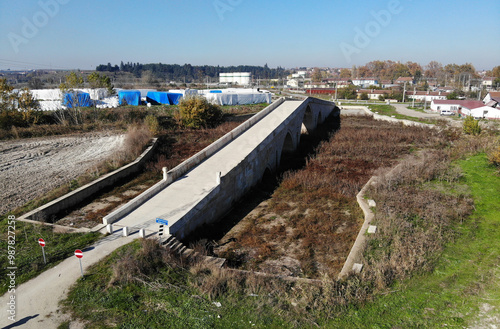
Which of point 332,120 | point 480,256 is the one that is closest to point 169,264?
point 480,256

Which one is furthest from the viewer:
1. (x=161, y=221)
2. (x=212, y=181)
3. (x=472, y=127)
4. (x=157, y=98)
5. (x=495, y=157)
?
(x=157, y=98)

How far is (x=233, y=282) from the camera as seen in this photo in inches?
383

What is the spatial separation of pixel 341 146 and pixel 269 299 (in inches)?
834

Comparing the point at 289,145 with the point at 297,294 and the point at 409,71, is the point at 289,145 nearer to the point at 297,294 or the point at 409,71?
the point at 297,294

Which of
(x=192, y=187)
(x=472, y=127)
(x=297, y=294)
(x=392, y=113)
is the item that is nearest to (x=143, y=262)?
(x=297, y=294)

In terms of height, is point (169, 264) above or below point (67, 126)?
below

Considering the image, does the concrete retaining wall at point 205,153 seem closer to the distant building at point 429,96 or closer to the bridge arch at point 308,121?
the bridge arch at point 308,121

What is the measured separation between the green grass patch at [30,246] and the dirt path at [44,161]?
2.97 metres

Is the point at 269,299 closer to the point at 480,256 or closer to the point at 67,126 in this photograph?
the point at 480,256

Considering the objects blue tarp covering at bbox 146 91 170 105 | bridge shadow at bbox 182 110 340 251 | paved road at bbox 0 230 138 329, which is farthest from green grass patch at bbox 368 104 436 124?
paved road at bbox 0 230 138 329

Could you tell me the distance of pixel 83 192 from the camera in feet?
55.3

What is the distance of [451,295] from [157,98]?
40224mm

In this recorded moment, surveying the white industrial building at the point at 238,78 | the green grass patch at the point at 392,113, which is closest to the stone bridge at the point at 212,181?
the green grass patch at the point at 392,113

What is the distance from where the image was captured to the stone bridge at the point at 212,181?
43.3 feet
